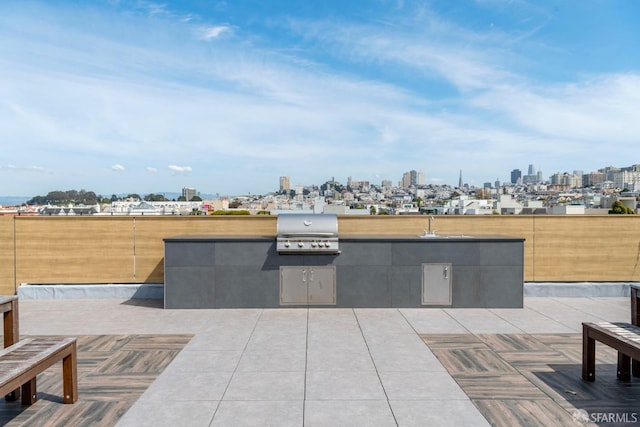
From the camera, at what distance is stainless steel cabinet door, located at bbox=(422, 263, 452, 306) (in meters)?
7.04

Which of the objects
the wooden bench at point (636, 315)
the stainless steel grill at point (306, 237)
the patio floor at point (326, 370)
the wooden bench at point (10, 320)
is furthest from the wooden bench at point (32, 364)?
the wooden bench at point (636, 315)

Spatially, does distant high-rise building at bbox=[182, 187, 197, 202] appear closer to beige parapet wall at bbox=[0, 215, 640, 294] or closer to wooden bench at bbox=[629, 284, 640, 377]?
beige parapet wall at bbox=[0, 215, 640, 294]

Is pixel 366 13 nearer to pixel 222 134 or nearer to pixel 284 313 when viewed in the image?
pixel 222 134

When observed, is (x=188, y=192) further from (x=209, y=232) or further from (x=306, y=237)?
(x=306, y=237)

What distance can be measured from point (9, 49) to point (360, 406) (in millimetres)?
13500

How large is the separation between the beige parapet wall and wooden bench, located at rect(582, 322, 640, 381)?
426 cm

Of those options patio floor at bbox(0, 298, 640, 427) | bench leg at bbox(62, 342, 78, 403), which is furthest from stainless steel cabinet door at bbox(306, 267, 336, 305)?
bench leg at bbox(62, 342, 78, 403)

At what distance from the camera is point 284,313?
6.69 metres

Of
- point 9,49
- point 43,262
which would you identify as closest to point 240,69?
point 9,49

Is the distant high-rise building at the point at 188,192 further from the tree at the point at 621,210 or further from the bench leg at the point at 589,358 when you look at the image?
the bench leg at the point at 589,358

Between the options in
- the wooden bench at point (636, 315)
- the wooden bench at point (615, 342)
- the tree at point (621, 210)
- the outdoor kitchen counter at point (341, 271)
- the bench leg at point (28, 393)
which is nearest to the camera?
the wooden bench at point (615, 342)

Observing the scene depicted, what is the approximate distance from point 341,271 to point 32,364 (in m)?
4.79

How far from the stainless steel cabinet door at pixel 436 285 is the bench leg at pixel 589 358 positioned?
3.04 meters

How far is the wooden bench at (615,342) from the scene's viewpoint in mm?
3330
